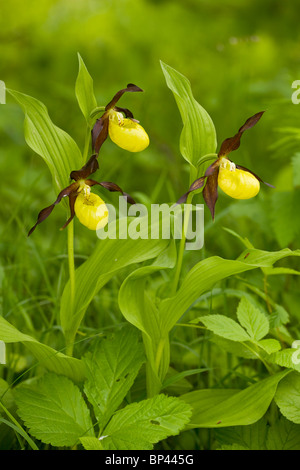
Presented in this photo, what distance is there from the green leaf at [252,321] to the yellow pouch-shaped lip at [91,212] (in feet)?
0.93

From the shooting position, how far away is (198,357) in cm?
106

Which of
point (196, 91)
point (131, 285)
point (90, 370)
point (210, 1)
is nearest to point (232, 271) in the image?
point (131, 285)

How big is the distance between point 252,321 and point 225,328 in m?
0.06

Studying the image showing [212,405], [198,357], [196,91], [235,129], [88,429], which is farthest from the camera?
[196,91]

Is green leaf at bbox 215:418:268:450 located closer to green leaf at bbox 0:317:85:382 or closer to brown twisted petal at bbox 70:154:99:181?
green leaf at bbox 0:317:85:382

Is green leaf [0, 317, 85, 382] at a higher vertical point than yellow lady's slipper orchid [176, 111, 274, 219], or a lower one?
lower

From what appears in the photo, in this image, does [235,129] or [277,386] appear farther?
[235,129]

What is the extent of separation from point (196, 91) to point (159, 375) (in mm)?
1733

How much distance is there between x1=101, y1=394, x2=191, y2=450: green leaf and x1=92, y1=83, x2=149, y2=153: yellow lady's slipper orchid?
404 millimetres

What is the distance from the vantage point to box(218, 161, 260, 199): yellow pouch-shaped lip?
2.49 feet

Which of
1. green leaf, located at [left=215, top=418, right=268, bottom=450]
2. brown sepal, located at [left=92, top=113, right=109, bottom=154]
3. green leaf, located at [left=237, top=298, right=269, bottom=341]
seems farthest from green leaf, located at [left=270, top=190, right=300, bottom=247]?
brown sepal, located at [left=92, top=113, right=109, bottom=154]

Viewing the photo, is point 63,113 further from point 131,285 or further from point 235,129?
point 131,285

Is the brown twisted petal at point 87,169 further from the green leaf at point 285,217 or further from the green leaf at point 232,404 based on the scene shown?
the green leaf at point 285,217

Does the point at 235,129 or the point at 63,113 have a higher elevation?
the point at 63,113
